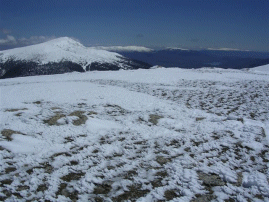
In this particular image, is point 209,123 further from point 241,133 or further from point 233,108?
point 233,108

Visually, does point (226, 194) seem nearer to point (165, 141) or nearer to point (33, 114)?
point (165, 141)

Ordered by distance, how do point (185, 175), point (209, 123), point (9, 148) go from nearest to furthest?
1. point (185, 175)
2. point (9, 148)
3. point (209, 123)

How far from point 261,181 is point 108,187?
16.3 ft

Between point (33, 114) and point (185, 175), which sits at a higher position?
point (33, 114)

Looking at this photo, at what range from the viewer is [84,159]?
24.9ft

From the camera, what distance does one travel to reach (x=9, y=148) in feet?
26.6

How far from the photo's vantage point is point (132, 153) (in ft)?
26.9

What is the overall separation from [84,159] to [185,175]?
397 cm

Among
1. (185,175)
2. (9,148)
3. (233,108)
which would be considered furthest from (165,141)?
(233,108)

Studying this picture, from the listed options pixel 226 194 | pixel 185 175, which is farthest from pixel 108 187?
pixel 226 194

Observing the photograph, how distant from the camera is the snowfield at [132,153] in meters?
5.77

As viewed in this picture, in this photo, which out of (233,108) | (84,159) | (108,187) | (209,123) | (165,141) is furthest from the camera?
(233,108)

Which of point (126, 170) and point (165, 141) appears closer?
point (126, 170)

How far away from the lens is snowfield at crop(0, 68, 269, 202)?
577 cm
